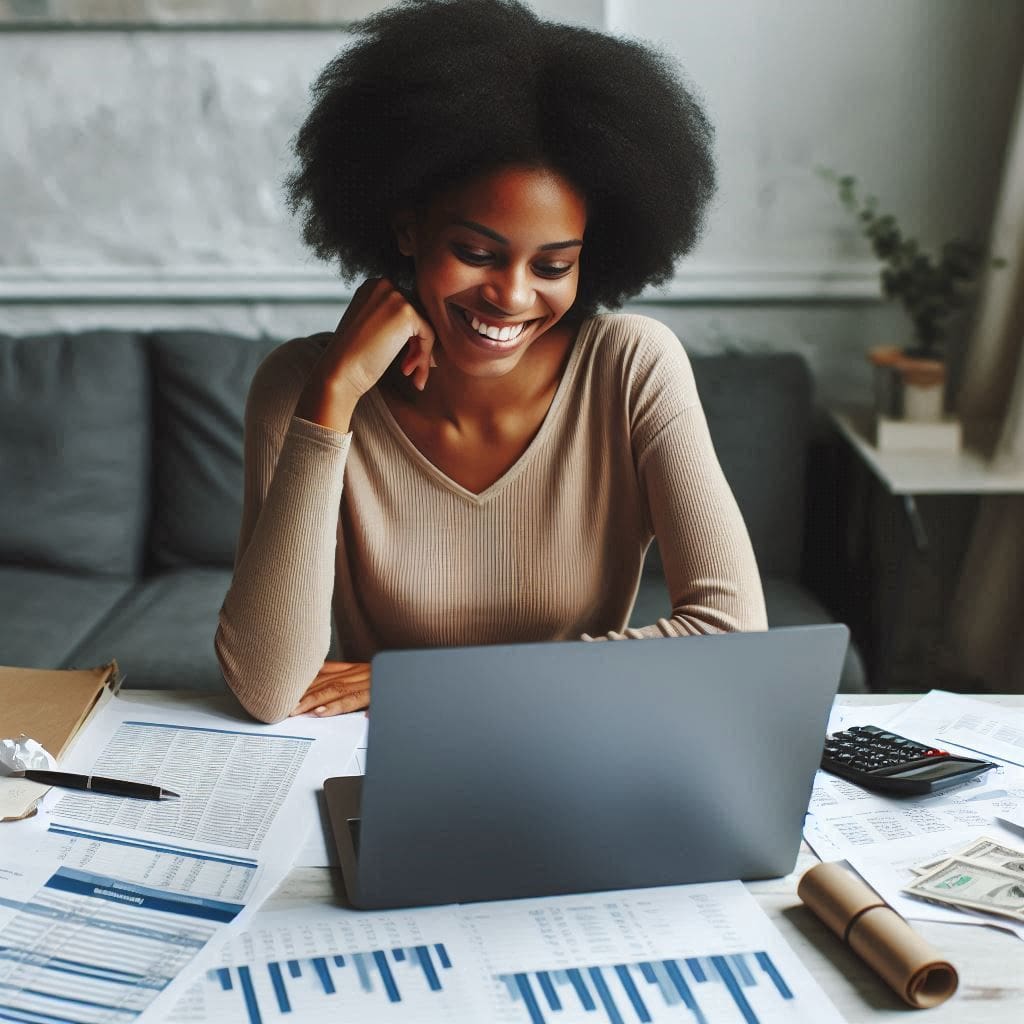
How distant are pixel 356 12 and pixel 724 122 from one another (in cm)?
78

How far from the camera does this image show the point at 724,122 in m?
2.53

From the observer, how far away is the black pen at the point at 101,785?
0.99 metres

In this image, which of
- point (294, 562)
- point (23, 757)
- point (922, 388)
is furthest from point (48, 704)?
point (922, 388)

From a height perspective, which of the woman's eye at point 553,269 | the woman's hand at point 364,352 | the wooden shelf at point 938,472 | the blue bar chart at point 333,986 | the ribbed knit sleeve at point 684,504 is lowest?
the wooden shelf at point 938,472

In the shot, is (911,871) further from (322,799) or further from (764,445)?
(764,445)

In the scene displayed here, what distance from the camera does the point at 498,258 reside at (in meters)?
1.27

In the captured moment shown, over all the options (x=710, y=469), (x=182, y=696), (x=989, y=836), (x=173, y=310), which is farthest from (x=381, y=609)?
(x=173, y=310)

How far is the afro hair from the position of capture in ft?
4.09

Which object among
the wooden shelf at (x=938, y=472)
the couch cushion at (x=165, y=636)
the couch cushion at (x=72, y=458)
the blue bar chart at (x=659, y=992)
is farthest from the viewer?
the couch cushion at (x=72, y=458)

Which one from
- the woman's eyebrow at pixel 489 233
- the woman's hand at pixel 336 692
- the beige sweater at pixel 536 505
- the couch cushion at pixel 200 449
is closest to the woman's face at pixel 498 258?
the woman's eyebrow at pixel 489 233

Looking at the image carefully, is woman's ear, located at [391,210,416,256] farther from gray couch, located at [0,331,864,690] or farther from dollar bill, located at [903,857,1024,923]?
gray couch, located at [0,331,864,690]

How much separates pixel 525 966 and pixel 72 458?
6.30 ft

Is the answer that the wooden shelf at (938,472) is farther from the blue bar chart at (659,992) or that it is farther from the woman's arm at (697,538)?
the blue bar chart at (659,992)

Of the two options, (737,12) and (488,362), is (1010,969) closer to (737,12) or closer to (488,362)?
(488,362)
